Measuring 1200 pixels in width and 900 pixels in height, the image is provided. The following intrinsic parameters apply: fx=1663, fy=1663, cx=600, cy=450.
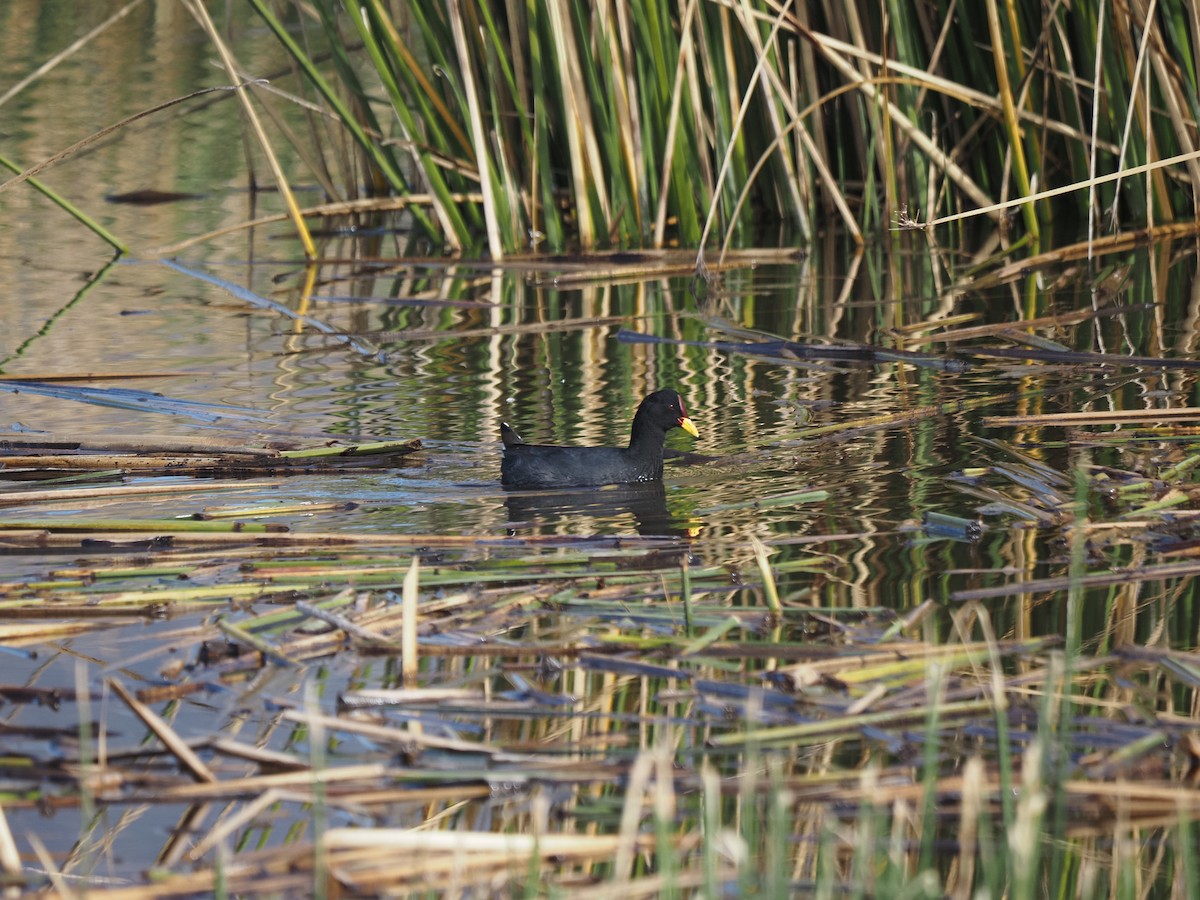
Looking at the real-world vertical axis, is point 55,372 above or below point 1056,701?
above

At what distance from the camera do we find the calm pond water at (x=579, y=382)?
4.77 m

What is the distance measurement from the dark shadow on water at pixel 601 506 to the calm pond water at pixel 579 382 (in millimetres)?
18

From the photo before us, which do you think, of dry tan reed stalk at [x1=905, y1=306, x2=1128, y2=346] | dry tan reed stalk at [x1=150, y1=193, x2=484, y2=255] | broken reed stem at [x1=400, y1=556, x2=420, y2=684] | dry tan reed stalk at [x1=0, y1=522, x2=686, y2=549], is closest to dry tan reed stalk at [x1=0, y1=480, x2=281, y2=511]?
dry tan reed stalk at [x1=0, y1=522, x2=686, y2=549]

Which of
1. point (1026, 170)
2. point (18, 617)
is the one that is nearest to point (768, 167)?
point (1026, 170)

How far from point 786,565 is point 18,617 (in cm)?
199

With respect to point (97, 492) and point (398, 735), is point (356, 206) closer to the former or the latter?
point (97, 492)

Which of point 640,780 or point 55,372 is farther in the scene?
point 55,372

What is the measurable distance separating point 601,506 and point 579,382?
204 centimetres

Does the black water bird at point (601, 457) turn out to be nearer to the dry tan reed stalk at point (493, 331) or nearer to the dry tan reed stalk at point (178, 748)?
the dry tan reed stalk at point (493, 331)

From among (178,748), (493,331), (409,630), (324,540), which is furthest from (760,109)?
(178,748)

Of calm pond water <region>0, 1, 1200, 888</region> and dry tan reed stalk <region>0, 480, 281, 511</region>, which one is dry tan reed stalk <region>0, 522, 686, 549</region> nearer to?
calm pond water <region>0, 1, 1200, 888</region>

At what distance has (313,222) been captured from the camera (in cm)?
1286

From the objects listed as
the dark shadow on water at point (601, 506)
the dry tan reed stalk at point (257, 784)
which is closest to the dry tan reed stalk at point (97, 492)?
the dark shadow on water at point (601, 506)

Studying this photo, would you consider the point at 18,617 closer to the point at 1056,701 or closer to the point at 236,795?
the point at 236,795
